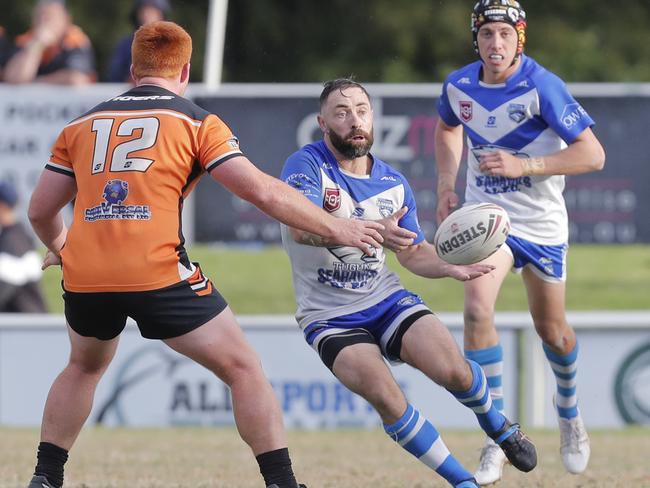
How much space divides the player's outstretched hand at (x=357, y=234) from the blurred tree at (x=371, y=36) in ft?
65.0

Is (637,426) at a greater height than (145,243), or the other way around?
(145,243)

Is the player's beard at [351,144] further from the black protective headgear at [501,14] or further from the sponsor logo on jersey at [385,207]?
the black protective headgear at [501,14]

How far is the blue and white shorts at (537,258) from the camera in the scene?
23.7 feet

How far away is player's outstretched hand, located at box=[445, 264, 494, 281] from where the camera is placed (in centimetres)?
607

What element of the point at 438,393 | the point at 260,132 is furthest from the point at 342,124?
the point at 260,132

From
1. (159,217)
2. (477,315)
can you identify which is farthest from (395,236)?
(477,315)

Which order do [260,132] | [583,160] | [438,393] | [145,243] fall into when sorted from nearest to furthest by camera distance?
[145,243]
[583,160]
[438,393]
[260,132]

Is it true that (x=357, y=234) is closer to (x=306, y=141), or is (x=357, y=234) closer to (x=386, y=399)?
(x=386, y=399)

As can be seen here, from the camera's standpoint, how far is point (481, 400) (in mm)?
6324

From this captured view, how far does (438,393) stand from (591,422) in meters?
1.34

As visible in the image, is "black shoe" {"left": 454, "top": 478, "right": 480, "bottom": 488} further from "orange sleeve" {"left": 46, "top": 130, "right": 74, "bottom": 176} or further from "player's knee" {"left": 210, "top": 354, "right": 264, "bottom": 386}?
"orange sleeve" {"left": 46, "top": 130, "right": 74, "bottom": 176}

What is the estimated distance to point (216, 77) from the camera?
46.1 ft

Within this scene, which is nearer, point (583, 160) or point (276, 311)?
point (583, 160)

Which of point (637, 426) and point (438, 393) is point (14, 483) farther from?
point (637, 426)
